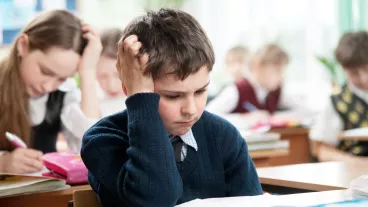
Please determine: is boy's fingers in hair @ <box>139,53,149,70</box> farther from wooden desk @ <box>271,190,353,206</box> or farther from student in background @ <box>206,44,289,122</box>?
student in background @ <box>206,44,289,122</box>

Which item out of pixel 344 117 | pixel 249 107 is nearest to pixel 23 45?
pixel 344 117

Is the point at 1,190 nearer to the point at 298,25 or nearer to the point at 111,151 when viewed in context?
the point at 111,151

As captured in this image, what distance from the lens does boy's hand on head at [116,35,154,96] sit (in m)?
1.30

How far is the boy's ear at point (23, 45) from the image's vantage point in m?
2.30

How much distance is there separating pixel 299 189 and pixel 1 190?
2.65 ft

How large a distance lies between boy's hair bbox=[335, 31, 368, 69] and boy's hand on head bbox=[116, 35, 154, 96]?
8.30ft

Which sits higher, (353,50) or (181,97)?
(181,97)

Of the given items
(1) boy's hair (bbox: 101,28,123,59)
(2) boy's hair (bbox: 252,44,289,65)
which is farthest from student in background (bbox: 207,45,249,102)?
(1) boy's hair (bbox: 101,28,123,59)

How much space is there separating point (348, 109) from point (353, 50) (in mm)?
358

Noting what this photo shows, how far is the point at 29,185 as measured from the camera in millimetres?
1695

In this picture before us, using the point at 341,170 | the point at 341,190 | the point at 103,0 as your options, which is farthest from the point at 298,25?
the point at 341,190

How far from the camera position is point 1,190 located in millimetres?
1652

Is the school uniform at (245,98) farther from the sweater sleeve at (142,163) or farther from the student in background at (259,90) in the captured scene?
the sweater sleeve at (142,163)

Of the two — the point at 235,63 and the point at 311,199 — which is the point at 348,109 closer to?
the point at 235,63
